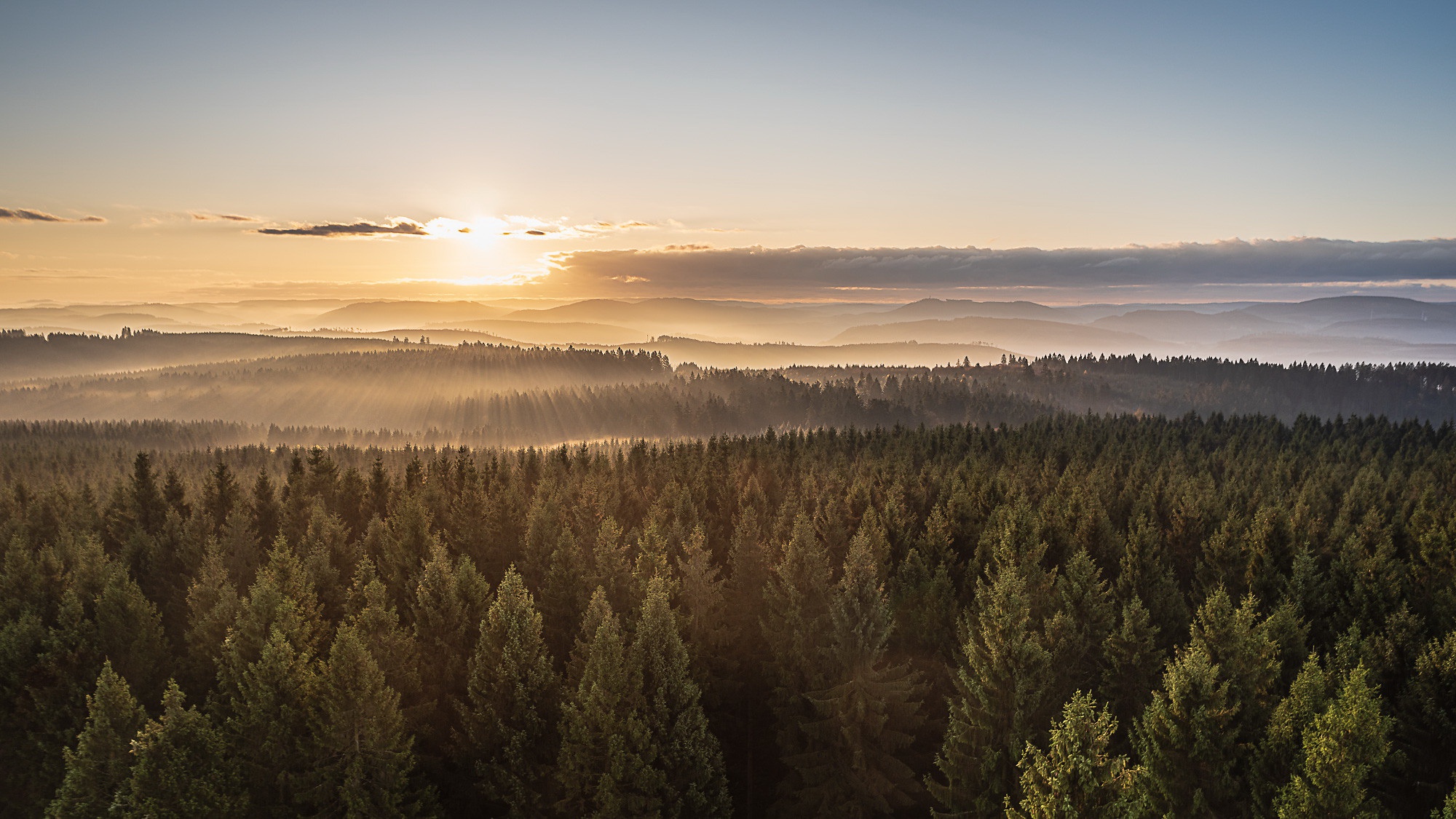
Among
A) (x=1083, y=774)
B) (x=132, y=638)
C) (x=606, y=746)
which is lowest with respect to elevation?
(x=132, y=638)

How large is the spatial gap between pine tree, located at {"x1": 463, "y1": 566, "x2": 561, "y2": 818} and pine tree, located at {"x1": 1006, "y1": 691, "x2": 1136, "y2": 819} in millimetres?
22023

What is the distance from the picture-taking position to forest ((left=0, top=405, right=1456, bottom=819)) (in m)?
29.6

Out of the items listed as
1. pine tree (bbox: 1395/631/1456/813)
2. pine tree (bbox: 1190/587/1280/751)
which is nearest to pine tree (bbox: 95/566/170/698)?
pine tree (bbox: 1190/587/1280/751)

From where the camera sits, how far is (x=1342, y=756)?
23750 millimetres

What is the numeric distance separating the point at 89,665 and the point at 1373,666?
226 ft

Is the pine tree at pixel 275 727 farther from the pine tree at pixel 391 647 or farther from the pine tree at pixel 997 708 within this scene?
the pine tree at pixel 997 708

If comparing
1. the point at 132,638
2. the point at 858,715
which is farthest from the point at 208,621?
the point at 858,715

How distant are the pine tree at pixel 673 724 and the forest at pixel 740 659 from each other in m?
0.18

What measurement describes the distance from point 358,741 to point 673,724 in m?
13.8

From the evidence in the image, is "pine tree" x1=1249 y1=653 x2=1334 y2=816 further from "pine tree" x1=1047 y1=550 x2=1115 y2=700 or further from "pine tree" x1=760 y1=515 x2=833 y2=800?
"pine tree" x1=760 y1=515 x2=833 y2=800

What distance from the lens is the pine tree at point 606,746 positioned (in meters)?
31.4

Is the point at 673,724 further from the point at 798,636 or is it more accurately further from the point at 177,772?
the point at 177,772

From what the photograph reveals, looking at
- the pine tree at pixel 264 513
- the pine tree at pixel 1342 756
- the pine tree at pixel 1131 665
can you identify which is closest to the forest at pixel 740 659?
the pine tree at pixel 1342 756

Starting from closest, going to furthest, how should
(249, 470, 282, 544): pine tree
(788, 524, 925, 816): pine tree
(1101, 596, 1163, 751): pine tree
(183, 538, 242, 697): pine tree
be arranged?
(1101, 596, 1163, 751): pine tree
(788, 524, 925, 816): pine tree
(183, 538, 242, 697): pine tree
(249, 470, 282, 544): pine tree
